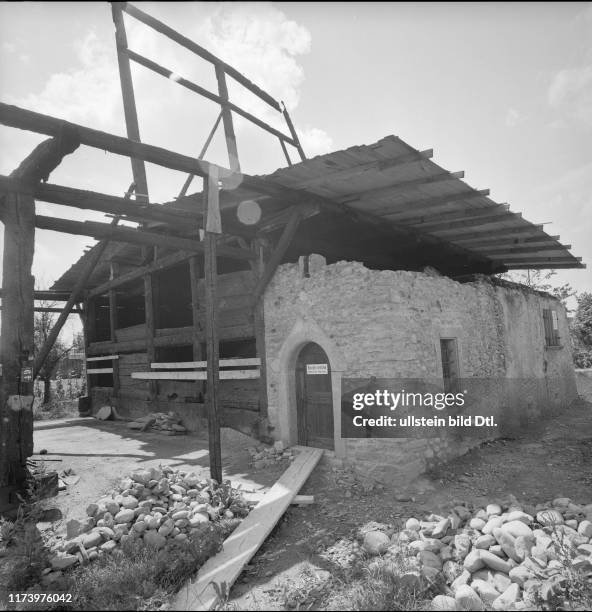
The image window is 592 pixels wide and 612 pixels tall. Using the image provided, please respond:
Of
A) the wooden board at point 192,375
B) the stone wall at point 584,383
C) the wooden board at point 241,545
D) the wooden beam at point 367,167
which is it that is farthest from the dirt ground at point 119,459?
the stone wall at point 584,383

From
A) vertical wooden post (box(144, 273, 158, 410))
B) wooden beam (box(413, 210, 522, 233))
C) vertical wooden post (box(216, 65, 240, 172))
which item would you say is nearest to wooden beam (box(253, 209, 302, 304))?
vertical wooden post (box(216, 65, 240, 172))

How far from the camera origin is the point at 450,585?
11.3 ft

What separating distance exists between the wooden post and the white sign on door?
3.96 metres

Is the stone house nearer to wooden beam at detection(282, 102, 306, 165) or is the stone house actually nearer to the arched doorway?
the arched doorway

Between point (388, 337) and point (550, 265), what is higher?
point (550, 265)

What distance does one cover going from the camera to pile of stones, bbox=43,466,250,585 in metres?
3.79

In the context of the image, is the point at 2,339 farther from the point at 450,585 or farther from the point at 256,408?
the point at 450,585

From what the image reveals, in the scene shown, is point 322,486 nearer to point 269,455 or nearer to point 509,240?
point 269,455

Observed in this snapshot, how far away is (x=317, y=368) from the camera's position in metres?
6.75

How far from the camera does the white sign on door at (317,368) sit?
262 inches

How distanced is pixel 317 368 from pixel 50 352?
15271 mm

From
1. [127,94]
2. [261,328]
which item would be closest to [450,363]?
[261,328]

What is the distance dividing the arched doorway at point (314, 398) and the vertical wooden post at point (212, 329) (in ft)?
6.98

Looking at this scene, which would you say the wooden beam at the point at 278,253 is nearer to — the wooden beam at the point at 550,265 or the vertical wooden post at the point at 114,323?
the vertical wooden post at the point at 114,323
